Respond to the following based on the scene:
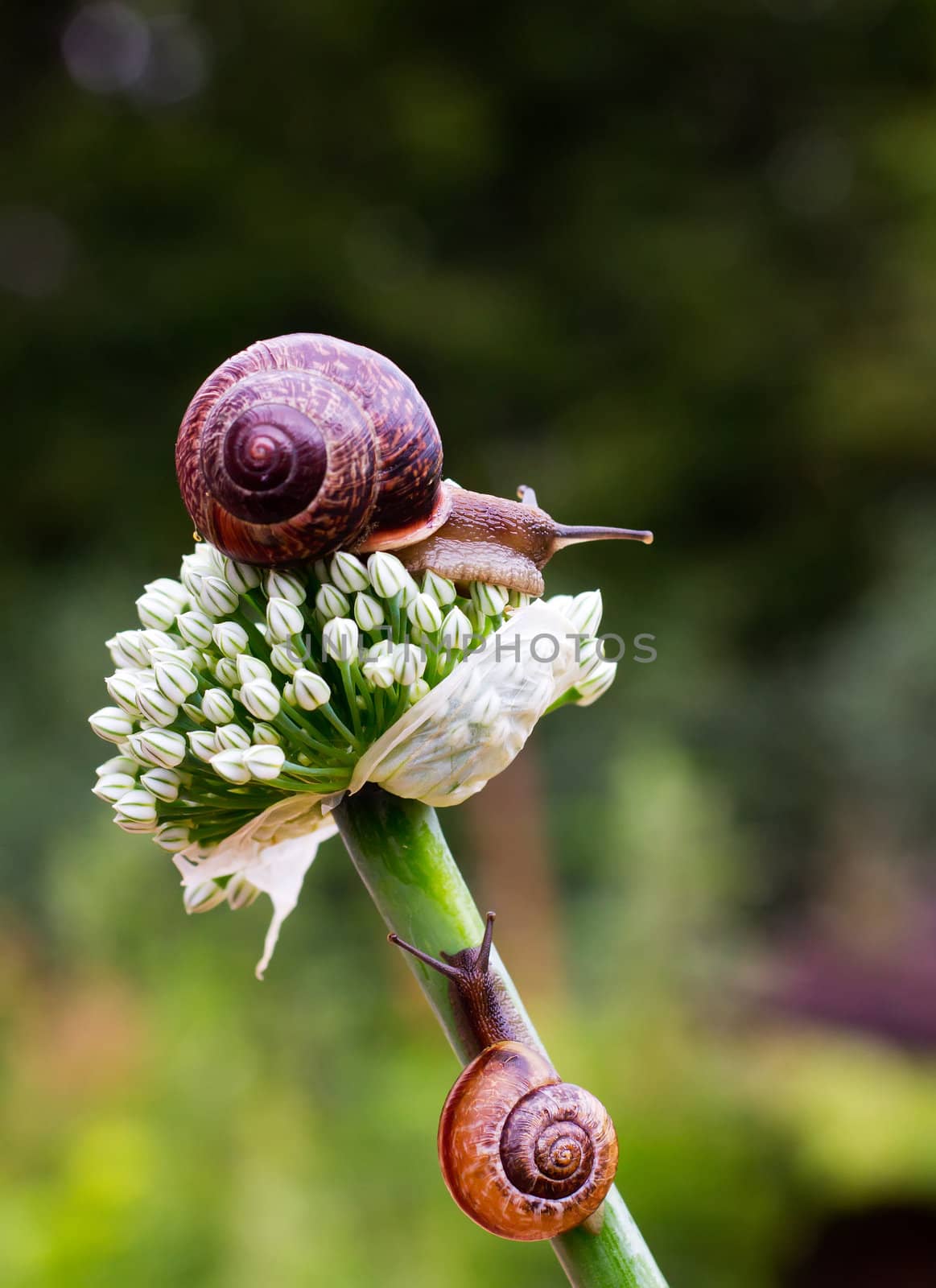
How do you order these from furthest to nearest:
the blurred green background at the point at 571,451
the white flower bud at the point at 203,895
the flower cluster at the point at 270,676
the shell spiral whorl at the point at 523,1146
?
1. the blurred green background at the point at 571,451
2. the white flower bud at the point at 203,895
3. the flower cluster at the point at 270,676
4. the shell spiral whorl at the point at 523,1146

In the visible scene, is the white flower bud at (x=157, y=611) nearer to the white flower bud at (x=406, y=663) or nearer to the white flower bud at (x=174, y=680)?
the white flower bud at (x=174, y=680)

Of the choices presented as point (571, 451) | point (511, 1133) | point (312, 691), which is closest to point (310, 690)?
point (312, 691)

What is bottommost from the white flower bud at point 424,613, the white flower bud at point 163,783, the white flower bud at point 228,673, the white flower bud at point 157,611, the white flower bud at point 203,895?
the white flower bud at point 203,895

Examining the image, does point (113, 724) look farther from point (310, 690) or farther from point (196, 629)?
point (310, 690)

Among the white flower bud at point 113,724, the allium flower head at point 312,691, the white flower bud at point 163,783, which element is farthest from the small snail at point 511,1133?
the white flower bud at point 113,724

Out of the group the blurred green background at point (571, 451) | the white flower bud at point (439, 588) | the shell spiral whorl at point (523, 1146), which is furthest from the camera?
the blurred green background at point (571, 451)
